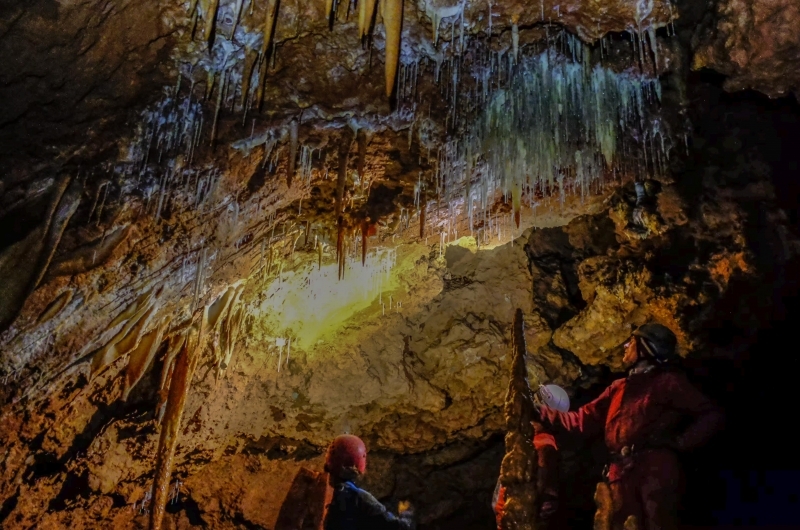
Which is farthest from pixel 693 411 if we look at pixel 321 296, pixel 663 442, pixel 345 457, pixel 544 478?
pixel 321 296

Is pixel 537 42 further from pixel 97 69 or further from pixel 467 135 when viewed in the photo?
pixel 97 69

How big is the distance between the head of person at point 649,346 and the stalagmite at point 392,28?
372cm

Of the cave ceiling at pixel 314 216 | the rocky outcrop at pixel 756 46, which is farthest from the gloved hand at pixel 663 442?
the rocky outcrop at pixel 756 46

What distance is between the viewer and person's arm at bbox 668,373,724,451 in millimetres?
4582

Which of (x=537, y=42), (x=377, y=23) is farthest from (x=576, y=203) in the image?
(x=377, y=23)

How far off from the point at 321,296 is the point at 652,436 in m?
4.51

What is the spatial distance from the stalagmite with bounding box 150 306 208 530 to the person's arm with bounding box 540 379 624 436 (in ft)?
13.1

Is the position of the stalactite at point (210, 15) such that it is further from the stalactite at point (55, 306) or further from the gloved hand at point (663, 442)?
the gloved hand at point (663, 442)

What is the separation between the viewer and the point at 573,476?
775 centimetres

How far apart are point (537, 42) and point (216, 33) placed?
2511mm

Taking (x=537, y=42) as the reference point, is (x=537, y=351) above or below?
below

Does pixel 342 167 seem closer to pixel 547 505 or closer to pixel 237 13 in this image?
pixel 237 13

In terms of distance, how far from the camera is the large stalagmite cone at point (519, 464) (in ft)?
14.1

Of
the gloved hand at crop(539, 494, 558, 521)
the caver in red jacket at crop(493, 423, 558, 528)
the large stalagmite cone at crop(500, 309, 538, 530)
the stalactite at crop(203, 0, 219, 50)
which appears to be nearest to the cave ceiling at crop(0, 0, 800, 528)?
the stalactite at crop(203, 0, 219, 50)
